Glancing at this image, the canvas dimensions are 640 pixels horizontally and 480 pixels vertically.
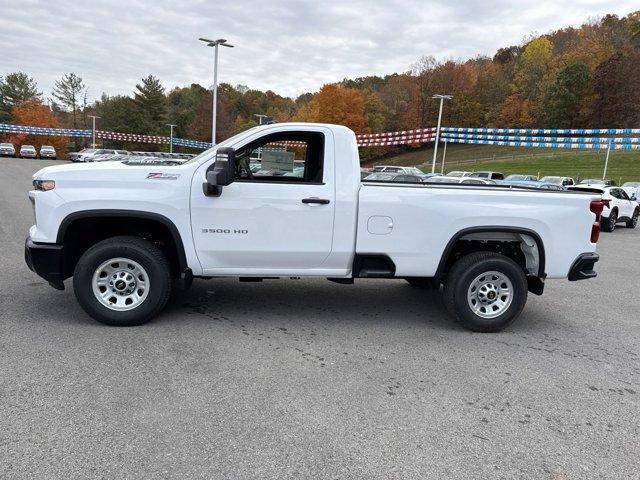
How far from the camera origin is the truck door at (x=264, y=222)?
4.78 metres

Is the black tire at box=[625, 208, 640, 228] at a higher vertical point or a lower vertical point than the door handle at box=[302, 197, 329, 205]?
lower

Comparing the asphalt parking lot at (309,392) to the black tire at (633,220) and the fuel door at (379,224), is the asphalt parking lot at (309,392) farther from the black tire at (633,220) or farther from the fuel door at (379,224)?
the black tire at (633,220)

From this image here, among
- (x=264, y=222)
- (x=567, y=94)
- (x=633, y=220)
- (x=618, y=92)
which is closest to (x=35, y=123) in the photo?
(x=567, y=94)

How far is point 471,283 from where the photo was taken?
17.0ft

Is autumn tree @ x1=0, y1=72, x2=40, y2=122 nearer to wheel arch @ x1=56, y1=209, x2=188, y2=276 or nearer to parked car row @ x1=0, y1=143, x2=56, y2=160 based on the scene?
parked car row @ x1=0, y1=143, x2=56, y2=160

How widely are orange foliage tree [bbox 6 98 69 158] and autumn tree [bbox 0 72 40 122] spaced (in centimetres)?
540

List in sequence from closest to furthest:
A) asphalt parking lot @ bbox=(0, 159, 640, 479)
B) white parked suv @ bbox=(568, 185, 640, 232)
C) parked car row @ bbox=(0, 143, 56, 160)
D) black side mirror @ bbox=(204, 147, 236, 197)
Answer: asphalt parking lot @ bbox=(0, 159, 640, 479) < black side mirror @ bbox=(204, 147, 236, 197) < white parked suv @ bbox=(568, 185, 640, 232) < parked car row @ bbox=(0, 143, 56, 160)

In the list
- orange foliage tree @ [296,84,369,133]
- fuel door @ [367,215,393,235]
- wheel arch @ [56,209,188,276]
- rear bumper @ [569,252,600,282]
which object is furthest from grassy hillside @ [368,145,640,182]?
wheel arch @ [56,209,188,276]

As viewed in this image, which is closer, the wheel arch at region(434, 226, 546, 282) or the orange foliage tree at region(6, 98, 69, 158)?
the wheel arch at region(434, 226, 546, 282)

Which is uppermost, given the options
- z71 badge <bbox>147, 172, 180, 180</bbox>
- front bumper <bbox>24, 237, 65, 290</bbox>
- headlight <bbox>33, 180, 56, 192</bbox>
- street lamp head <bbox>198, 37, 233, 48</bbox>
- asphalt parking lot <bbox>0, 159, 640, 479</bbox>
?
street lamp head <bbox>198, 37, 233, 48</bbox>

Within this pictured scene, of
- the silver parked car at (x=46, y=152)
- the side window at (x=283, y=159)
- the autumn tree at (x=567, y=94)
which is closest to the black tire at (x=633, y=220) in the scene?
the side window at (x=283, y=159)

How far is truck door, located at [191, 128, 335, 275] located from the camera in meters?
4.78

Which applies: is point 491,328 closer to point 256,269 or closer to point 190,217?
point 256,269

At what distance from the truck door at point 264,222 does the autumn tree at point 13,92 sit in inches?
3942
